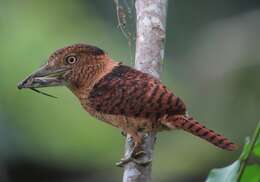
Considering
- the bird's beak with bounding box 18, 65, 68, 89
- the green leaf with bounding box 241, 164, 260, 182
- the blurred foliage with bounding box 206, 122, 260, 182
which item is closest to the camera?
the blurred foliage with bounding box 206, 122, 260, 182

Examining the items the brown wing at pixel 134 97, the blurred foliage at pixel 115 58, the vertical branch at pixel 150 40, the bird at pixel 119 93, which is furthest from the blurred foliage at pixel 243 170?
the blurred foliage at pixel 115 58

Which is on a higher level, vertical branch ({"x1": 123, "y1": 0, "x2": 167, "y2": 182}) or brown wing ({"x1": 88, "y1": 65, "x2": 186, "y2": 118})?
vertical branch ({"x1": 123, "y1": 0, "x2": 167, "y2": 182})

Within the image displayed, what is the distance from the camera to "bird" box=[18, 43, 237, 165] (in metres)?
3.65

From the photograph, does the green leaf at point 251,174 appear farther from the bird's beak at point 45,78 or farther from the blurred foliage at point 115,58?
the blurred foliage at point 115,58

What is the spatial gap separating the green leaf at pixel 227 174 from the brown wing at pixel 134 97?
1058mm

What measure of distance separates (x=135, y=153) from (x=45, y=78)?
620 millimetres

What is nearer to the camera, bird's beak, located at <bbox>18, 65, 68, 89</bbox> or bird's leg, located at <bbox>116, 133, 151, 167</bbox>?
bird's leg, located at <bbox>116, 133, 151, 167</bbox>

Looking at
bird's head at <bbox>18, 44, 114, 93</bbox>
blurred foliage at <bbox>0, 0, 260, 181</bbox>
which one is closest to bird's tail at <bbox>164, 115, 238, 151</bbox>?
bird's head at <bbox>18, 44, 114, 93</bbox>

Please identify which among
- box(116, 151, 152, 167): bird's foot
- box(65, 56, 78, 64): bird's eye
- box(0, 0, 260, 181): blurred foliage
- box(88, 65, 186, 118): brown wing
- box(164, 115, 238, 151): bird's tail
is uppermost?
box(65, 56, 78, 64): bird's eye

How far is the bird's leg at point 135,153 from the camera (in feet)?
11.6

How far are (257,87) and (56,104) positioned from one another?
1954mm

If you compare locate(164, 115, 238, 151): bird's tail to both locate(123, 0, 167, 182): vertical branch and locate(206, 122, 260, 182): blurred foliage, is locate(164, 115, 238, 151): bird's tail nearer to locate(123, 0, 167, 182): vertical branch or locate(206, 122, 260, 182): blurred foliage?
locate(123, 0, 167, 182): vertical branch

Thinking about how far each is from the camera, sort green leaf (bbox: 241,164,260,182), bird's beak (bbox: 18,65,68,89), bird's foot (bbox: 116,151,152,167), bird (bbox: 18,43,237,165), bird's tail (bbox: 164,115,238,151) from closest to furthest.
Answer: green leaf (bbox: 241,164,260,182) → bird's tail (bbox: 164,115,238,151) → bird's foot (bbox: 116,151,152,167) → bird (bbox: 18,43,237,165) → bird's beak (bbox: 18,65,68,89)

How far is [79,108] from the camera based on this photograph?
22.0 ft
